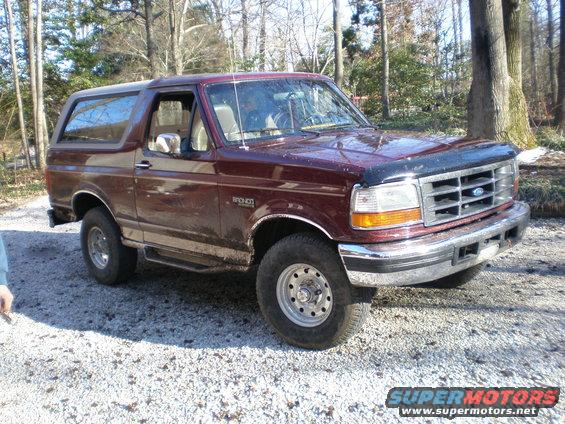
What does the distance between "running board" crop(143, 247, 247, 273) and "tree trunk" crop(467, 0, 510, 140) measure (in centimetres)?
607

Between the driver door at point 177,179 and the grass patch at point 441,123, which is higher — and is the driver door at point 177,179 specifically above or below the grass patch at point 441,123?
below

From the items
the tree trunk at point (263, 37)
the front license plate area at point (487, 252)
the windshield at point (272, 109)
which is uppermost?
the tree trunk at point (263, 37)

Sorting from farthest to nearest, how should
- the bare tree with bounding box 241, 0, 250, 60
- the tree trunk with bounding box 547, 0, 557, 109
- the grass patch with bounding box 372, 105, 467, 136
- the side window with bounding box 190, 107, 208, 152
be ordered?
the tree trunk with bounding box 547, 0, 557, 109, the bare tree with bounding box 241, 0, 250, 60, the grass patch with bounding box 372, 105, 467, 136, the side window with bounding box 190, 107, 208, 152

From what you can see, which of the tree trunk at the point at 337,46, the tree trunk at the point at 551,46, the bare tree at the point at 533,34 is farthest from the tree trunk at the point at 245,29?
the bare tree at the point at 533,34

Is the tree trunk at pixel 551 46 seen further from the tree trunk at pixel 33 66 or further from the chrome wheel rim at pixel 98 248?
the chrome wheel rim at pixel 98 248

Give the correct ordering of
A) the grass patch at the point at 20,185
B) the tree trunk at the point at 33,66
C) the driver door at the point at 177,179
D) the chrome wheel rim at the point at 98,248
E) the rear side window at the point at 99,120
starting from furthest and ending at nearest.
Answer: the tree trunk at the point at 33,66, the grass patch at the point at 20,185, the chrome wheel rim at the point at 98,248, the rear side window at the point at 99,120, the driver door at the point at 177,179

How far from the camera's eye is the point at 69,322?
4852mm

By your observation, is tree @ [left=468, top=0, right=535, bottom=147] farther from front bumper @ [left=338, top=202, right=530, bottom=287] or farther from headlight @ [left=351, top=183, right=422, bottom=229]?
headlight @ [left=351, top=183, right=422, bottom=229]

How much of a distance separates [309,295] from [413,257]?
2.75ft

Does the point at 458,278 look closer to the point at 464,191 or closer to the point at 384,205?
the point at 464,191

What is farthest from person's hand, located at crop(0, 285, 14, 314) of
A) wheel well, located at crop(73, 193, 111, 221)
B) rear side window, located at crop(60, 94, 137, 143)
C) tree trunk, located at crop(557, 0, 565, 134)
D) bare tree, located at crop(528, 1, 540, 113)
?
bare tree, located at crop(528, 1, 540, 113)

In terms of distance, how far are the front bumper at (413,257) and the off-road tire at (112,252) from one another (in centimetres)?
290

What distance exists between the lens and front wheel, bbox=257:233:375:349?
366cm

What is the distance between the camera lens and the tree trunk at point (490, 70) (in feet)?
28.2
